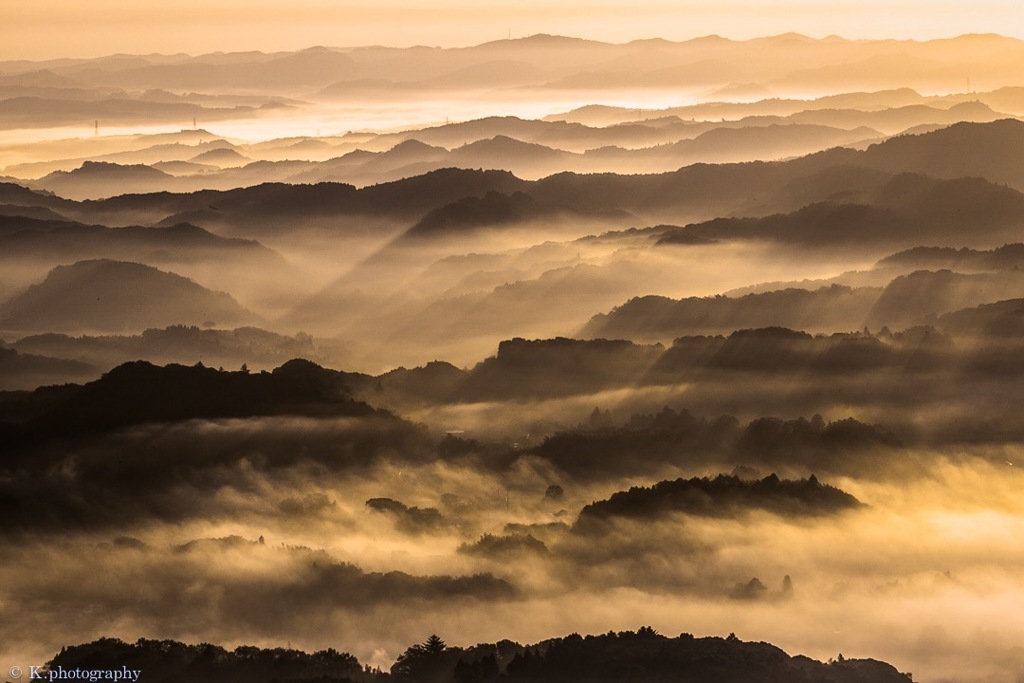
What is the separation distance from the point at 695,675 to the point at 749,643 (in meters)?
12.3

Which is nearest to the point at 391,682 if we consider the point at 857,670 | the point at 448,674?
the point at 448,674

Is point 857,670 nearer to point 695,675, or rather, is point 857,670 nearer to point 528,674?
point 695,675

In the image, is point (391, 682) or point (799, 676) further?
point (391, 682)

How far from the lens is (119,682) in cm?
19562

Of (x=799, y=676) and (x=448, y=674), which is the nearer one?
(x=799, y=676)

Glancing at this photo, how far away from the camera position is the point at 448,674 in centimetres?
19412

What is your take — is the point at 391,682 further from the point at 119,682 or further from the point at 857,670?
the point at 857,670

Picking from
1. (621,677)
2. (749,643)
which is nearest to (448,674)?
(621,677)

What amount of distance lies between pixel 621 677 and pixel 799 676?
2468 centimetres

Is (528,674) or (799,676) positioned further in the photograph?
(528,674)

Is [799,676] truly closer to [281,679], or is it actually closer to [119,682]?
[281,679]

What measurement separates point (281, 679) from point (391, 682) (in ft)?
45.8

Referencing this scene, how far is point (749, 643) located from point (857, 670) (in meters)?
17.3

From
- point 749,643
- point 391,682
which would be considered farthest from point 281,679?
point 749,643
